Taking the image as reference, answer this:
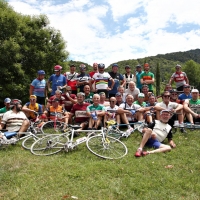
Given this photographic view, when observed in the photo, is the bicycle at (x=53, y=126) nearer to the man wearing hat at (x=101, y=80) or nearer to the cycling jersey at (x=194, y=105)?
the man wearing hat at (x=101, y=80)

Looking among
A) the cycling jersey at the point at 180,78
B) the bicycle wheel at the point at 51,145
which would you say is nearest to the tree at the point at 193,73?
the cycling jersey at the point at 180,78

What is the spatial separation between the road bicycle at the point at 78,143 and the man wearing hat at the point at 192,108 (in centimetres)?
373

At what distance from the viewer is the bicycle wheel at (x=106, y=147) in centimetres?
594

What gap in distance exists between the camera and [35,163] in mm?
5508

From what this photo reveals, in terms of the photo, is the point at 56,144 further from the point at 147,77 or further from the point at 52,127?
the point at 147,77

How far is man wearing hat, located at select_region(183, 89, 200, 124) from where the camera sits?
8.44 m

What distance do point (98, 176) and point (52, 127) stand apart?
3.82m

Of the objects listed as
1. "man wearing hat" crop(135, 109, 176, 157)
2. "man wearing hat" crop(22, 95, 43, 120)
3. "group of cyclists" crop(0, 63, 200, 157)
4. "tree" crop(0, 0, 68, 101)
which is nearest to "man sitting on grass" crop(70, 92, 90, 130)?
"group of cyclists" crop(0, 63, 200, 157)

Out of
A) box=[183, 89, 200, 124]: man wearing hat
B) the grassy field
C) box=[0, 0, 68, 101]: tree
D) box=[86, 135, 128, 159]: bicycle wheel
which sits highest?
box=[0, 0, 68, 101]: tree

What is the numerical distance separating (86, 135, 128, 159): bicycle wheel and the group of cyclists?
523 millimetres

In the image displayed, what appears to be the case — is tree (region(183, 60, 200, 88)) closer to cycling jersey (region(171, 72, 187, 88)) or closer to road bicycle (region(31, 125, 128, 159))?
cycling jersey (region(171, 72, 187, 88))

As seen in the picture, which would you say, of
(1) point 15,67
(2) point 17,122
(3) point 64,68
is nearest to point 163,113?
(2) point 17,122

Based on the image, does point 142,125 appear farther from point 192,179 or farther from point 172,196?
point 172,196

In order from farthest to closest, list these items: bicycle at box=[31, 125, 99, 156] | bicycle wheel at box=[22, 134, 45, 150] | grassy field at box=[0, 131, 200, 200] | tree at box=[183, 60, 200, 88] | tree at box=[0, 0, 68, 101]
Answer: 1. tree at box=[183, 60, 200, 88]
2. tree at box=[0, 0, 68, 101]
3. bicycle wheel at box=[22, 134, 45, 150]
4. bicycle at box=[31, 125, 99, 156]
5. grassy field at box=[0, 131, 200, 200]
